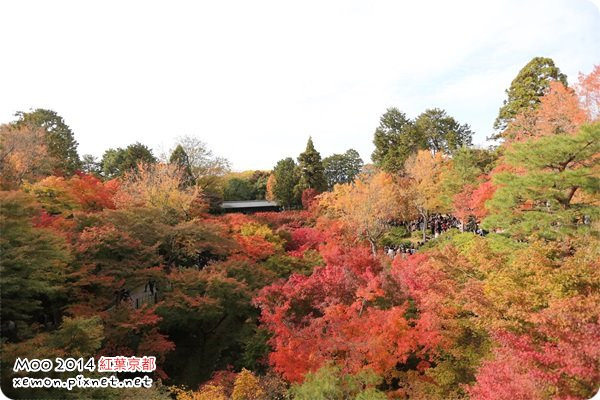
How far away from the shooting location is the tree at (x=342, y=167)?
32.2 meters

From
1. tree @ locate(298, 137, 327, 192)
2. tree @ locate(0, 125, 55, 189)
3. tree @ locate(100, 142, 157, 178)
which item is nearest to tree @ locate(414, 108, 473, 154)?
tree @ locate(298, 137, 327, 192)

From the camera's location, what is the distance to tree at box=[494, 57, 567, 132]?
19.6 metres

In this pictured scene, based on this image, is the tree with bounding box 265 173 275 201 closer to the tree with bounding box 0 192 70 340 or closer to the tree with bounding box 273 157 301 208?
the tree with bounding box 273 157 301 208

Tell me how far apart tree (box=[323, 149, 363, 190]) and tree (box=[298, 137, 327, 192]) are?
2274 mm

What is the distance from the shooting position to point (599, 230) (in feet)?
32.0

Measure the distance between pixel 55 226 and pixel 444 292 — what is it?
1211cm

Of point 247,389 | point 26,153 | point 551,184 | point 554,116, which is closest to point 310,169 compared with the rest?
point 554,116

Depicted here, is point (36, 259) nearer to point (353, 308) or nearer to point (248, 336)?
point (248, 336)

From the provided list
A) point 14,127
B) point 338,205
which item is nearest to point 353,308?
point 338,205

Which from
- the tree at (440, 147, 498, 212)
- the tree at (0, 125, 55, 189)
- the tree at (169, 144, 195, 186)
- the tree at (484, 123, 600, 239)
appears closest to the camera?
the tree at (484, 123, 600, 239)

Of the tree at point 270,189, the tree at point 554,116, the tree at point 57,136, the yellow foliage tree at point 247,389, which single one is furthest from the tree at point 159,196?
the tree at point 554,116

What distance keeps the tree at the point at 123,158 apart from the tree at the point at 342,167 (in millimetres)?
16049

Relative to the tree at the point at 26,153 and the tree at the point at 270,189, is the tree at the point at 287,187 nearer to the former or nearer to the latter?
the tree at the point at 270,189

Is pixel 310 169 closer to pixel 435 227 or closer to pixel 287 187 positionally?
pixel 287 187
